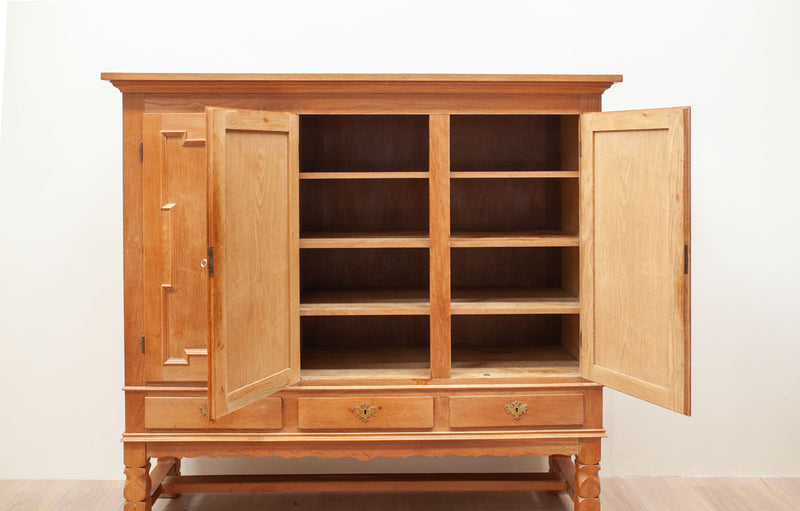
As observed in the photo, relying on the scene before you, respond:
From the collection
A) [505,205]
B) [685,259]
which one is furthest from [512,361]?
[685,259]

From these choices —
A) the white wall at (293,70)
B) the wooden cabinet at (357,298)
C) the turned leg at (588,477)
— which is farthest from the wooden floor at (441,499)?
the turned leg at (588,477)

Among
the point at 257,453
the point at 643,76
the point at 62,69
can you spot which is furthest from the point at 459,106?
the point at 62,69

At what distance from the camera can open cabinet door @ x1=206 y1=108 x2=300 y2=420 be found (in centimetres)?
214

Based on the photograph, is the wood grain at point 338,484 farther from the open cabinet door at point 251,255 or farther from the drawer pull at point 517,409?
the open cabinet door at point 251,255

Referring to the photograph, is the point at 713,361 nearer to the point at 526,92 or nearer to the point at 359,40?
the point at 526,92

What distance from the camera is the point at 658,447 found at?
3.42 metres

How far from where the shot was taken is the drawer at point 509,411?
2.55m

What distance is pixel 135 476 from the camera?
253cm

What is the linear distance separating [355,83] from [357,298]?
3.00 ft

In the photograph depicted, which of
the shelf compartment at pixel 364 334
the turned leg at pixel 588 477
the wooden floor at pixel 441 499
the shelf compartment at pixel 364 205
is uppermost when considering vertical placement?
the shelf compartment at pixel 364 205

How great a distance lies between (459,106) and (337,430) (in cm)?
131

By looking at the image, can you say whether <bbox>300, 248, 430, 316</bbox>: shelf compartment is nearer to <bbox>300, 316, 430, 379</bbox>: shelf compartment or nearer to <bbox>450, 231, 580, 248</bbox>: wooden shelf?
<bbox>300, 316, 430, 379</bbox>: shelf compartment

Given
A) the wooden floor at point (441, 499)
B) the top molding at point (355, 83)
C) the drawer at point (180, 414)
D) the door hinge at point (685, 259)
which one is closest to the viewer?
the door hinge at point (685, 259)

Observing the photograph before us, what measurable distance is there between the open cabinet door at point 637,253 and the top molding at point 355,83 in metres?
0.15
